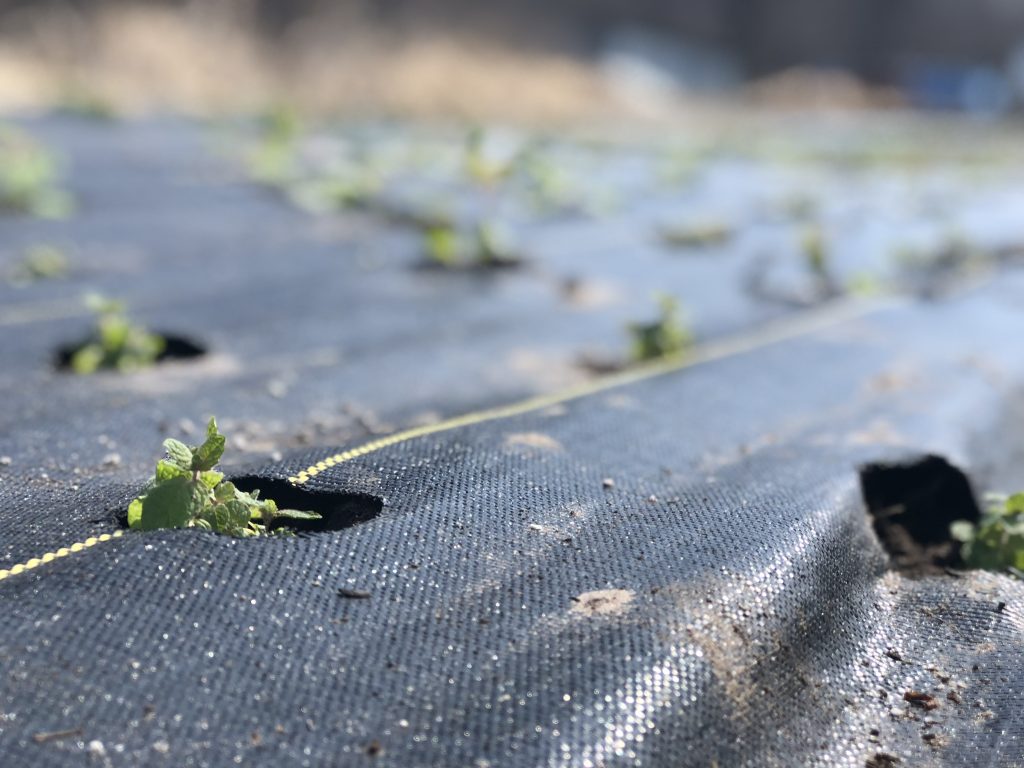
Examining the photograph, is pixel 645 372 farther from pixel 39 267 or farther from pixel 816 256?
pixel 39 267

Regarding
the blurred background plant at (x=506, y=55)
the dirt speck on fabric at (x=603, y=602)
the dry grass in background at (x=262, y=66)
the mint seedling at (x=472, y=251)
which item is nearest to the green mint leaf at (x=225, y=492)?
the dirt speck on fabric at (x=603, y=602)

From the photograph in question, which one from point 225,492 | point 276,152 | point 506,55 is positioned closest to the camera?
point 225,492

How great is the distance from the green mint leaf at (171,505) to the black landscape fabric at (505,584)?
52mm

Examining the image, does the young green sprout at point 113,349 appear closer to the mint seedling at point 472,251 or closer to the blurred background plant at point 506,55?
the mint seedling at point 472,251

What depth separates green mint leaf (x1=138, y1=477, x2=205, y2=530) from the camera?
1.57m

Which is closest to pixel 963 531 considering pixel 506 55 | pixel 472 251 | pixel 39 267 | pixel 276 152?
pixel 472 251

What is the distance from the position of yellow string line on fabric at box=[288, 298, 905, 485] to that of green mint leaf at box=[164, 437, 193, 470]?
0.76 feet

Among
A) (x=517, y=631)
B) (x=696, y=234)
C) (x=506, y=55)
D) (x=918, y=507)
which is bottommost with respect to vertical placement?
(x=918, y=507)

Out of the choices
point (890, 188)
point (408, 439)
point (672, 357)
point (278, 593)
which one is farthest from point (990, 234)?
point (278, 593)

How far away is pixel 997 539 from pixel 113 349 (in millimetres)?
2433

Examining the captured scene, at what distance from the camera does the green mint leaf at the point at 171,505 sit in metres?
1.57

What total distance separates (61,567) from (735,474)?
1.39m

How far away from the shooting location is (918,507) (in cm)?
233

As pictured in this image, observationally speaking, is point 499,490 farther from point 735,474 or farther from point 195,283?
point 195,283
